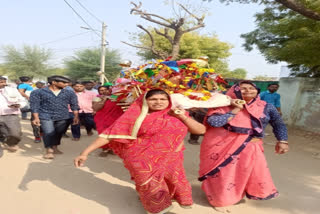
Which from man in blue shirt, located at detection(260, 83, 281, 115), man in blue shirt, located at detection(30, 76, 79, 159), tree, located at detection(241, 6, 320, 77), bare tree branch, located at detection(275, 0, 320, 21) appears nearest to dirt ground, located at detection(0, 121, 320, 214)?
man in blue shirt, located at detection(30, 76, 79, 159)

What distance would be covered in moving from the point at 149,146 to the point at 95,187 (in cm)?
141

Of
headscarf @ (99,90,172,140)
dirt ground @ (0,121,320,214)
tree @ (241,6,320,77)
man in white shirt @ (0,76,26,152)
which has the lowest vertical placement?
dirt ground @ (0,121,320,214)

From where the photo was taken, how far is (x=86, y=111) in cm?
645

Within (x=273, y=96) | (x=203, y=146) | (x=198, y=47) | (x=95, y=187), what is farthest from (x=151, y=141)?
(x=198, y=47)

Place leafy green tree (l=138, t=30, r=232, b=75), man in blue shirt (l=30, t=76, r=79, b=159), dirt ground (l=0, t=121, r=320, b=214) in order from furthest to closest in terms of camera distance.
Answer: leafy green tree (l=138, t=30, r=232, b=75)
man in blue shirt (l=30, t=76, r=79, b=159)
dirt ground (l=0, t=121, r=320, b=214)

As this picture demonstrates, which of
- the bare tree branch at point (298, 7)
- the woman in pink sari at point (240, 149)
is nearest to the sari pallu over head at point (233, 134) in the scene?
the woman in pink sari at point (240, 149)

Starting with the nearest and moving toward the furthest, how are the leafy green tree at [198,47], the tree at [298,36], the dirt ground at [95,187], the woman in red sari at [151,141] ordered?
the woman in red sari at [151,141]
the dirt ground at [95,187]
the tree at [298,36]
the leafy green tree at [198,47]

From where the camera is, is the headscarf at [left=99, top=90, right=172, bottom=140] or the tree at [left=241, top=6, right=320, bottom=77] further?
the tree at [left=241, top=6, right=320, bottom=77]

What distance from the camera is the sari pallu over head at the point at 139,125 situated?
241 centimetres

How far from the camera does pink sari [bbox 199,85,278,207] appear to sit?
273 centimetres

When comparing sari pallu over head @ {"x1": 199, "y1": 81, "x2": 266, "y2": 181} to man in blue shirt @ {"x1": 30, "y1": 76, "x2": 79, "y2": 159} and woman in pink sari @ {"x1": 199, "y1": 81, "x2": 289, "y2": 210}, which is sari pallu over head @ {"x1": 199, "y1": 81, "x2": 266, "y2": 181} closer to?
woman in pink sari @ {"x1": 199, "y1": 81, "x2": 289, "y2": 210}

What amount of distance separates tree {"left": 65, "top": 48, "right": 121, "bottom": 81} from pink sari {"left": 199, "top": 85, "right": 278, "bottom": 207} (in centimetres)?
2351

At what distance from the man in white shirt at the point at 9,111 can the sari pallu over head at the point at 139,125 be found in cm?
300

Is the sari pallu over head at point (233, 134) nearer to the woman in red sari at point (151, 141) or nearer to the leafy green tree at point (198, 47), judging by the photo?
the woman in red sari at point (151, 141)
